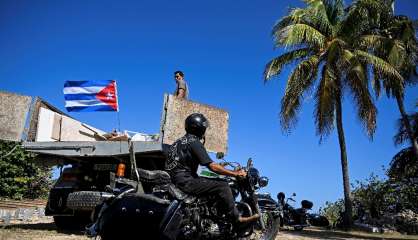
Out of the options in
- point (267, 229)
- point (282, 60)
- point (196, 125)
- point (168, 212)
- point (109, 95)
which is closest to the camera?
point (168, 212)

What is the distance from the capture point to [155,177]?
609 cm

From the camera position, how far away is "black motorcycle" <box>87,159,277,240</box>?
5.09m

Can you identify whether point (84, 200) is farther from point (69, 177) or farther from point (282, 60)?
point (282, 60)

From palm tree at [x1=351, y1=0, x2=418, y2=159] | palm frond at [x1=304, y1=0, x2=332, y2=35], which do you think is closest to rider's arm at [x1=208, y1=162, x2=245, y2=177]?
palm tree at [x1=351, y1=0, x2=418, y2=159]

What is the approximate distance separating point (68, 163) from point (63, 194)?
83cm

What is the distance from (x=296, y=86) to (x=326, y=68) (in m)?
1.46

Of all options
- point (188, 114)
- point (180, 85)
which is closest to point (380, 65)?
point (180, 85)

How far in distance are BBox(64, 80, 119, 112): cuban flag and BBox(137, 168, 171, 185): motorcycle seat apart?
14.8 ft

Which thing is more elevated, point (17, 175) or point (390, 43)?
point (390, 43)

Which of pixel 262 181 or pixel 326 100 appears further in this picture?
pixel 326 100

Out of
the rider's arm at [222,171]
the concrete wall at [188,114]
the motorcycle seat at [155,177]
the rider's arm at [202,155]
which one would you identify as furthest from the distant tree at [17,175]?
the rider's arm at [202,155]

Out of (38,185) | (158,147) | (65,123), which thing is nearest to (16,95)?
(65,123)

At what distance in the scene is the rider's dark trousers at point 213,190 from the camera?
18.6ft

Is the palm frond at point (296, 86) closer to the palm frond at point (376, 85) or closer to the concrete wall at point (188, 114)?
the palm frond at point (376, 85)
